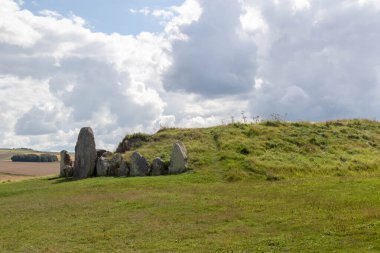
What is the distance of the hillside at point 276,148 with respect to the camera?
1667 inches

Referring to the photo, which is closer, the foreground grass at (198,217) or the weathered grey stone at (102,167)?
the foreground grass at (198,217)

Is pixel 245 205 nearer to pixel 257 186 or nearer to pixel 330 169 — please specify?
pixel 257 186

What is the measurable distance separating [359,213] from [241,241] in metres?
6.49

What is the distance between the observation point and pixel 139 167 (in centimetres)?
4500

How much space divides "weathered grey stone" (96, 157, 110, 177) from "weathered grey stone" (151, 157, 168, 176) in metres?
5.40

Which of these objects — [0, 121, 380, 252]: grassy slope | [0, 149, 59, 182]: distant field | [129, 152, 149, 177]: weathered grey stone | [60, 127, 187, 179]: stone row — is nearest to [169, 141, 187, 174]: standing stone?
[60, 127, 187, 179]: stone row

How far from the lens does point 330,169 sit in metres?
42.8

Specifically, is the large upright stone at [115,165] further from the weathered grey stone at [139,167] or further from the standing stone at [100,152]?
the standing stone at [100,152]

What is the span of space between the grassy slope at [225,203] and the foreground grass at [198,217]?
0.16 feet

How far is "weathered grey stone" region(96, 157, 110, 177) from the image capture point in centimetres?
4747

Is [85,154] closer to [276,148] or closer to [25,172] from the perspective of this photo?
[276,148]

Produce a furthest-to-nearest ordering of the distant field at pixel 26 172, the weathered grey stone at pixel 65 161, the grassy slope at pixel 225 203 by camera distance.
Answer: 1. the distant field at pixel 26 172
2. the weathered grey stone at pixel 65 161
3. the grassy slope at pixel 225 203

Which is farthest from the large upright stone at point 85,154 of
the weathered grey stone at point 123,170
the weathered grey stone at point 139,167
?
the weathered grey stone at point 139,167

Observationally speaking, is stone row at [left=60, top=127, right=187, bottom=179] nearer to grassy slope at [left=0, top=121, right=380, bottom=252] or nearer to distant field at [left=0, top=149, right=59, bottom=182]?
grassy slope at [left=0, top=121, right=380, bottom=252]
